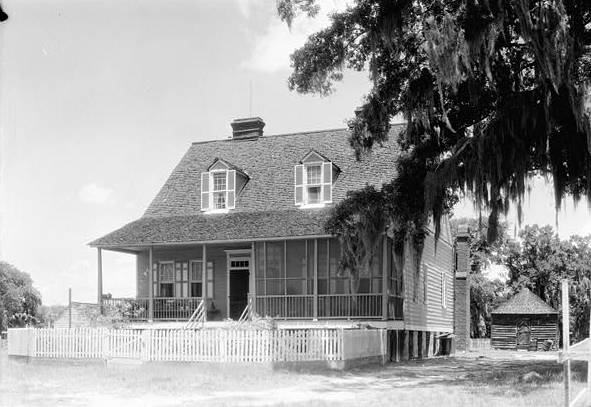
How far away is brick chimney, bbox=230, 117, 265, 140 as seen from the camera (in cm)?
3503

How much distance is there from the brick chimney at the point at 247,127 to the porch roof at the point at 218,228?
578 centimetres

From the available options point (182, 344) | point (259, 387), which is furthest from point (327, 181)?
point (259, 387)

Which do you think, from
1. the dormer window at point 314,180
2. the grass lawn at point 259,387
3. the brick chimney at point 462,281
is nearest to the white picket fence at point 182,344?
the grass lawn at point 259,387

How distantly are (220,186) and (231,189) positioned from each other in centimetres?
66

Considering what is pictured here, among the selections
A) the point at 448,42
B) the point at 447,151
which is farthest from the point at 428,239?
the point at 448,42

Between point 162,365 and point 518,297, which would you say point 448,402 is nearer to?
point 162,365

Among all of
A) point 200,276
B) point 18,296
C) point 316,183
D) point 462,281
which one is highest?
point 316,183

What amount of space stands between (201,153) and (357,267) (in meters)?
13.8

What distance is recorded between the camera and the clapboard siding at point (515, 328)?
45531 millimetres

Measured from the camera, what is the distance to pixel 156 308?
97.2 feet

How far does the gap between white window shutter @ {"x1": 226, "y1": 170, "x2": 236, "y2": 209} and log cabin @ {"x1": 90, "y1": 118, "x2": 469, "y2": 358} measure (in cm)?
4

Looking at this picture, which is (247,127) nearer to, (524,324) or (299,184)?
(299,184)

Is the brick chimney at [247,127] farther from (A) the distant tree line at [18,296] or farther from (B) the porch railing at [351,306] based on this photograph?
(A) the distant tree line at [18,296]

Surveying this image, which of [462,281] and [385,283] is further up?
[385,283]
